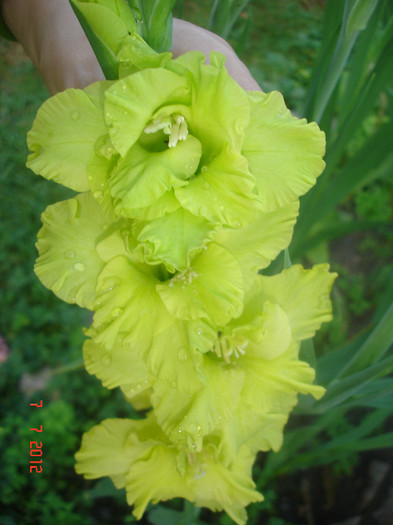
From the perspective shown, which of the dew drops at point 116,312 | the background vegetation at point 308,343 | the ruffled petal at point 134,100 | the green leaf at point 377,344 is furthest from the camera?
the background vegetation at point 308,343

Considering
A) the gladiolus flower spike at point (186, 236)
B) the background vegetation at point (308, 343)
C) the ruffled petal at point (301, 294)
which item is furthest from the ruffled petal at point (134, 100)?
the background vegetation at point (308, 343)

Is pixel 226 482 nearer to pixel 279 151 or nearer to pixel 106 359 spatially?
pixel 106 359

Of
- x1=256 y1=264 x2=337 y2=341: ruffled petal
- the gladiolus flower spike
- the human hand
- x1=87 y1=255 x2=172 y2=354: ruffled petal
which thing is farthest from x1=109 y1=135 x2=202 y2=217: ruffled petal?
the human hand

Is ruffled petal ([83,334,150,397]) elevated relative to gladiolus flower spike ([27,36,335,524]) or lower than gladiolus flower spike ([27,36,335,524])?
lower

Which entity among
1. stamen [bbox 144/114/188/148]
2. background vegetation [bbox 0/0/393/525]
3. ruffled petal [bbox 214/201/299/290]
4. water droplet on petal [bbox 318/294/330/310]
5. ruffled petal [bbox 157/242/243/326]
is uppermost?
stamen [bbox 144/114/188/148]

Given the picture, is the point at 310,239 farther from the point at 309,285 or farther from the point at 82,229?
the point at 82,229

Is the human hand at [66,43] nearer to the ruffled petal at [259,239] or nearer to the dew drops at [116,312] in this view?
the ruffled petal at [259,239]

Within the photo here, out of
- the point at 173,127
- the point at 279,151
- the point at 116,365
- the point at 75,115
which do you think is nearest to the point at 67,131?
the point at 75,115

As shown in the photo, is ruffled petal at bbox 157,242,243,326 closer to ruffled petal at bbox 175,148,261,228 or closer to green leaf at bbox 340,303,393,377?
ruffled petal at bbox 175,148,261,228

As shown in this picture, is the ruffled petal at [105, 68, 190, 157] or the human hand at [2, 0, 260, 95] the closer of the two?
the ruffled petal at [105, 68, 190, 157]
